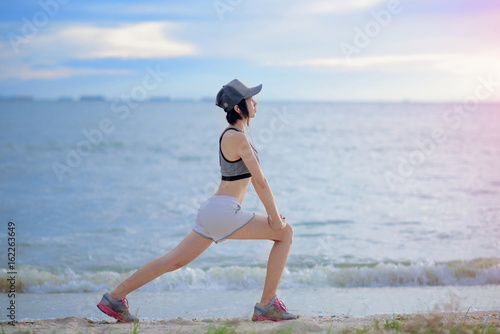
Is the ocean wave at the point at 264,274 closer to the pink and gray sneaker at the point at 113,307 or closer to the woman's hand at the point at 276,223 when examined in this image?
the pink and gray sneaker at the point at 113,307

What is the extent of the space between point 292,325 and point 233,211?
102cm

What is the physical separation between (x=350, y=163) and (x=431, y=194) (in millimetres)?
6971

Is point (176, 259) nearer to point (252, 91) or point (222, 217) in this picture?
point (222, 217)

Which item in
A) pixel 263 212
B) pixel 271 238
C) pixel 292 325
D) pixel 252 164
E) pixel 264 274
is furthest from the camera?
pixel 263 212

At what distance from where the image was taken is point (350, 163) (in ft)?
66.7

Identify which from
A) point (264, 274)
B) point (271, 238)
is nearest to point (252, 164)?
point (271, 238)

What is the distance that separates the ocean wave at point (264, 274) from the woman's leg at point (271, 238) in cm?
248

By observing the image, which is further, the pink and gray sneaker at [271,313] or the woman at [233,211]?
the pink and gray sneaker at [271,313]

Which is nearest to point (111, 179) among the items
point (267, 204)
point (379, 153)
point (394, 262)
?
point (394, 262)

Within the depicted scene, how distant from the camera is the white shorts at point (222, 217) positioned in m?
3.65

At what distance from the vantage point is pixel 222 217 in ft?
12.0

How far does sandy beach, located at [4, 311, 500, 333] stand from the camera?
11.0ft

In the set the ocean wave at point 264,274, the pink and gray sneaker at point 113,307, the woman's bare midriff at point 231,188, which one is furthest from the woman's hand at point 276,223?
the ocean wave at point 264,274

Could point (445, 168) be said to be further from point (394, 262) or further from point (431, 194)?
point (394, 262)
